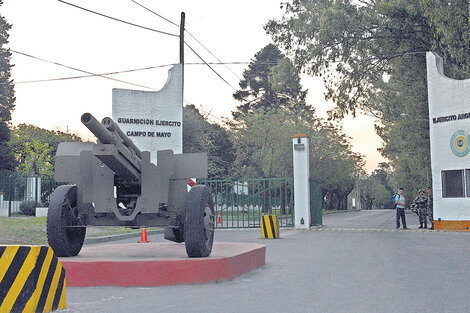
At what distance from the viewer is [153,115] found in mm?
24750

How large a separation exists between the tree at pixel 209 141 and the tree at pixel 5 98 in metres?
15.3

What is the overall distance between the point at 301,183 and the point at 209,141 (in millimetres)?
28634

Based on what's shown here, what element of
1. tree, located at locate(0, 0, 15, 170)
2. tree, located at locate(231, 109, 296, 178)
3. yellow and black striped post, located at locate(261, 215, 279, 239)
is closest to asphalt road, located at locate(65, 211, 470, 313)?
yellow and black striped post, located at locate(261, 215, 279, 239)

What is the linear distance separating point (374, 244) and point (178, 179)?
28.2ft

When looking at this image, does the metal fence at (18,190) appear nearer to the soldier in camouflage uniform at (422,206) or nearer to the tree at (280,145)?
the soldier in camouflage uniform at (422,206)

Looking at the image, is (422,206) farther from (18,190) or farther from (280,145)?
(280,145)

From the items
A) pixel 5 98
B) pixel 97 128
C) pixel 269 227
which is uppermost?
pixel 5 98

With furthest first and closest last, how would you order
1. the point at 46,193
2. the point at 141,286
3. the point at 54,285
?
1. the point at 46,193
2. the point at 141,286
3. the point at 54,285

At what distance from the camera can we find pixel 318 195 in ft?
92.3

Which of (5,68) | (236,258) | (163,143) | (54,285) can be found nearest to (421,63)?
(163,143)

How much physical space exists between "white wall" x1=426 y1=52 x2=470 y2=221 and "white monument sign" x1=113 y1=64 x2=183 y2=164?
33.4 feet

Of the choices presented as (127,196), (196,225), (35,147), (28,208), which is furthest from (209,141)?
(196,225)

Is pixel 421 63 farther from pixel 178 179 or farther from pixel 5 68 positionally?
pixel 5 68

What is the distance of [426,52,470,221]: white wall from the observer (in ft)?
74.0
